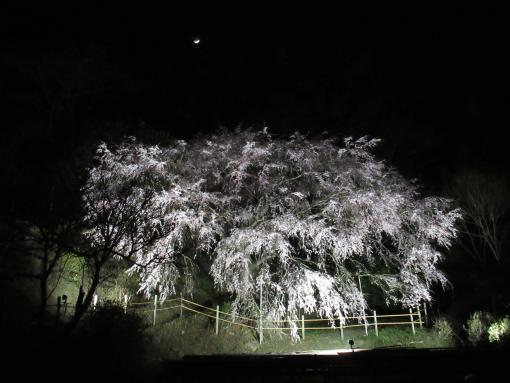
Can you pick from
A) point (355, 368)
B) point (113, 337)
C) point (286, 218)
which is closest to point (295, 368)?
point (355, 368)

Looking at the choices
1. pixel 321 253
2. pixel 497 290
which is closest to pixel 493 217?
pixel 497 290

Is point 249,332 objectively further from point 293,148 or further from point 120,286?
point 293,148

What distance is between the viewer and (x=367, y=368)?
8.70m

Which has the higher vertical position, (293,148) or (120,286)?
(293,148)

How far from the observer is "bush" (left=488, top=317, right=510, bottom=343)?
13.2m

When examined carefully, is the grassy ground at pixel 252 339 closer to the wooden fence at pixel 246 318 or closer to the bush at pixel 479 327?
the wooden fence at pixel 246 318

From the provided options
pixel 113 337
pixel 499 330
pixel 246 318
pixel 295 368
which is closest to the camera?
pixel 295 368

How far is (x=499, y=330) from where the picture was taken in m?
13.6

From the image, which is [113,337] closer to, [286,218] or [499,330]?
[286,218]

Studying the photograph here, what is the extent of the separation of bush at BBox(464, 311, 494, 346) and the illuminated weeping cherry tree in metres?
1.67

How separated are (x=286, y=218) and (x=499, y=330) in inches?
302

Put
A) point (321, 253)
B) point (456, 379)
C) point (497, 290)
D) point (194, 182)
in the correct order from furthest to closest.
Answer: point (497, 290)
point (194, 182)
point (321, 253)
point (456, 379)

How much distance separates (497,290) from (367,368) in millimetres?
13215

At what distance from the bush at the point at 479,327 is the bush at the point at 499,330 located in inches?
18.9
